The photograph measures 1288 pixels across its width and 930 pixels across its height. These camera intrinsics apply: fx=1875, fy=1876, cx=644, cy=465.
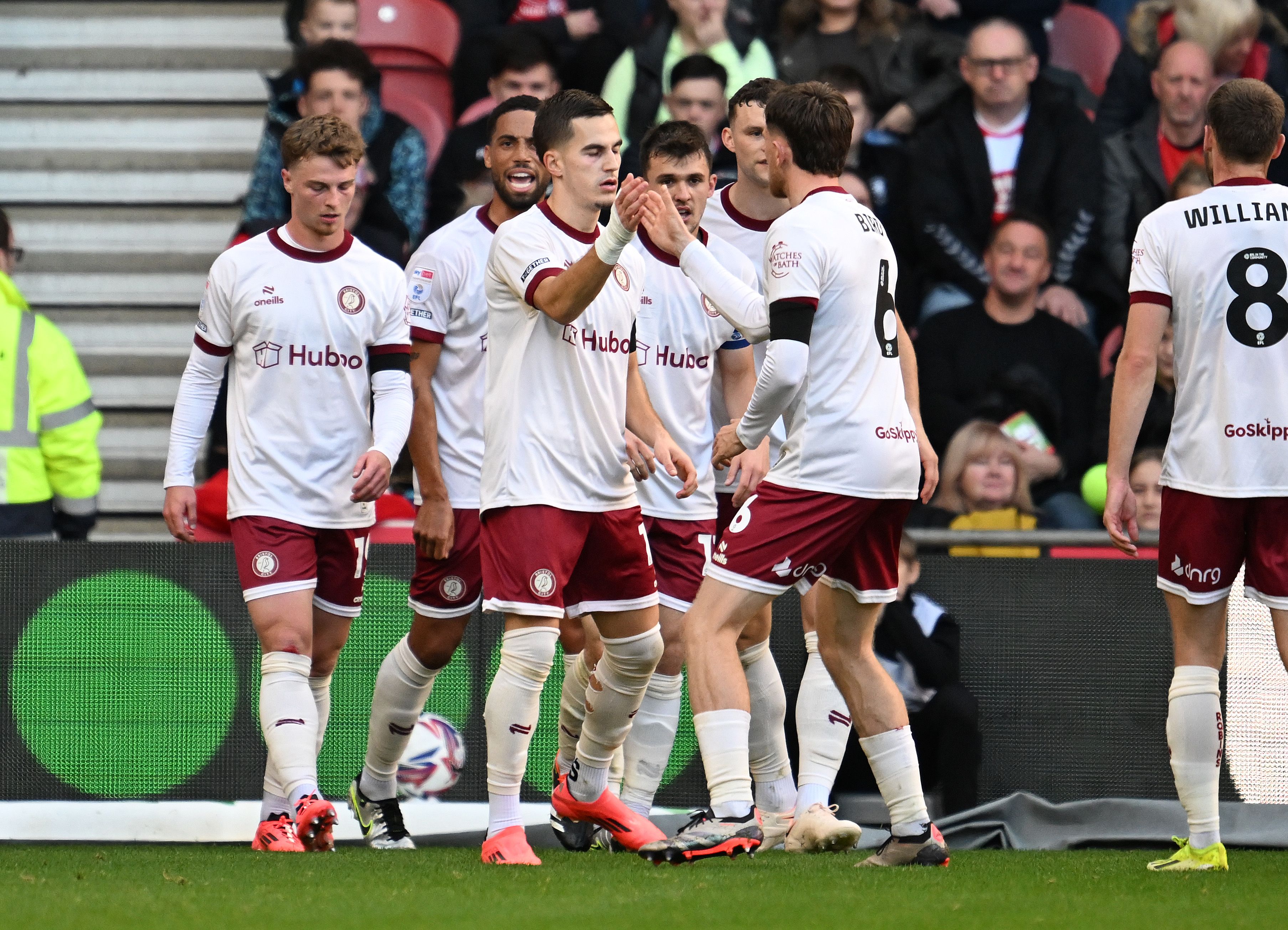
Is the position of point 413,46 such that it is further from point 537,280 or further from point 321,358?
point 537,280

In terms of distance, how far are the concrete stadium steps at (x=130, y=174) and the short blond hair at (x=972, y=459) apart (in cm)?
453

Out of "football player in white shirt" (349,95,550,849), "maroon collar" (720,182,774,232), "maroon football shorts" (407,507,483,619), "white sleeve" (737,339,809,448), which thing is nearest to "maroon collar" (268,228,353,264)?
"football player in white shirt" (349,95,550,849)

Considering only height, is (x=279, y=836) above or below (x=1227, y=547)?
below

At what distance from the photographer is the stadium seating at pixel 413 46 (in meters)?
11.2

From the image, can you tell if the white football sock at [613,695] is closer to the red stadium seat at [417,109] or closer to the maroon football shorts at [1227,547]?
the maroon football shorts at [1227,547]

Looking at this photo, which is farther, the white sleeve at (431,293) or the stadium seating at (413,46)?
the stadium seating at (413,46)

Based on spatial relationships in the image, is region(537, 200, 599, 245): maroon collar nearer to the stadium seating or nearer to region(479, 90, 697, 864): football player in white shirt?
region(479, 90, 697, 864): football player in white shirt

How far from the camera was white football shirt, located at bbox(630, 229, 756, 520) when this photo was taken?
22.8 feet

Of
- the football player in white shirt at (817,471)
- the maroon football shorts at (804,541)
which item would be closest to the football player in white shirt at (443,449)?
the football player in white shirt at (817,471)

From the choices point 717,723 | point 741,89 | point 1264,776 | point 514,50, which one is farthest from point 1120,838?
point 514,50

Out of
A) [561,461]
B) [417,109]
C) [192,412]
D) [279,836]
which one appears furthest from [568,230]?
[417,109]

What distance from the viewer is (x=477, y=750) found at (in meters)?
7.53

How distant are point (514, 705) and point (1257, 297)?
2557 millimetres

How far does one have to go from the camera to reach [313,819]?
611 cm
